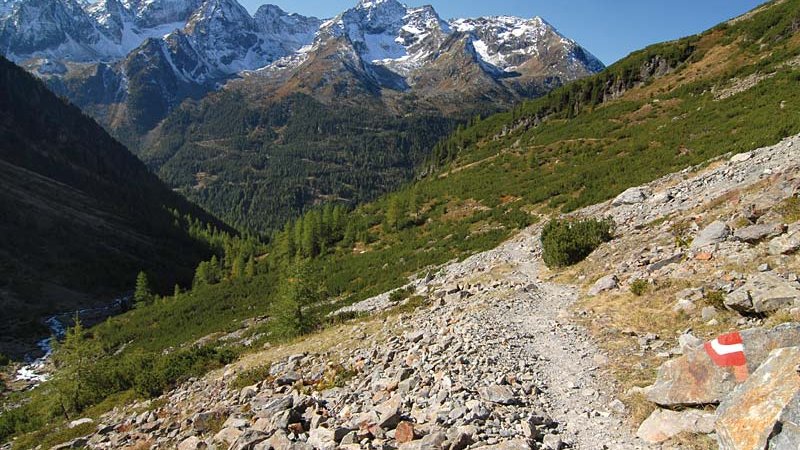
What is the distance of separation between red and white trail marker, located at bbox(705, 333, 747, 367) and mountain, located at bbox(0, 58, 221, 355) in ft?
304

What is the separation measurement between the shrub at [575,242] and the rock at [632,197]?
244 inches

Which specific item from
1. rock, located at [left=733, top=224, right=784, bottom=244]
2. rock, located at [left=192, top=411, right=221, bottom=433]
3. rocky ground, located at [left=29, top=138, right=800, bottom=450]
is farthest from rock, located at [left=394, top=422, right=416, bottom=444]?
rock, located at [left=733, top=224, right=784, bottom=244]

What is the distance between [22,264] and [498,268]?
131237mm

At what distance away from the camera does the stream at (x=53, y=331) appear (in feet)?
201

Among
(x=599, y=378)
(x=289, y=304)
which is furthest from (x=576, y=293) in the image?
(x=289, y=304)

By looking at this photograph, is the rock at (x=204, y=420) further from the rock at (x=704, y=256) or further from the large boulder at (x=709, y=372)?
the rock at (x=704, y=256)

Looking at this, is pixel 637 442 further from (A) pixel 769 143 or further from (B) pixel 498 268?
(A) pixel 769 143

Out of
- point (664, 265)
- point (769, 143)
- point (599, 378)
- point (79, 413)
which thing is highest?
point (769, 143)

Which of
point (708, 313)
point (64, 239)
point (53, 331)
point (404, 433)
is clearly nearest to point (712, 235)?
point (708, 313)

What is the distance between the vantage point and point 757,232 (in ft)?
49.8

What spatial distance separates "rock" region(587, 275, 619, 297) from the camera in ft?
59.7

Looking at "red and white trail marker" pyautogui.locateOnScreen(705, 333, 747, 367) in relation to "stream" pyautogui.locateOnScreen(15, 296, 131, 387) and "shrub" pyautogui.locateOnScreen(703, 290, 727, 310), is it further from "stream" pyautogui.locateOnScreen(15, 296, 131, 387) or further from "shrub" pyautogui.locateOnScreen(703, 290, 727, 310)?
"stream" pyautogui.locateOnScreen(15, 296, 131, 387)

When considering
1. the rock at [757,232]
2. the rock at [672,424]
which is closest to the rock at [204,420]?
the rock at [672,424]

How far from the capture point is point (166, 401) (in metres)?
21.5
